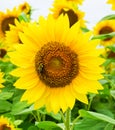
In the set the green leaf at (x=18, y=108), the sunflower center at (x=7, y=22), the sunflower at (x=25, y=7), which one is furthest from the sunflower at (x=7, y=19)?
the green leaf at (x=18, y=108)

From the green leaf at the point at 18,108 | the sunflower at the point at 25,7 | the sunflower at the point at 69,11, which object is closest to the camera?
the green leaf at the point at 18,108

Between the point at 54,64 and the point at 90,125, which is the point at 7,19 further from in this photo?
the point at 54,64

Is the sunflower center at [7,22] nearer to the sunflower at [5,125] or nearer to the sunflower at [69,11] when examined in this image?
the sunflower at [69,11]

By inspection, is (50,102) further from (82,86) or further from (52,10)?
(52,10)

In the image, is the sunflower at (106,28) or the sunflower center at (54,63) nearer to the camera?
the sunflower center at (54,63)

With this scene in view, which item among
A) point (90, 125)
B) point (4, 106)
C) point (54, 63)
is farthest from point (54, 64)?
point (4, 106)

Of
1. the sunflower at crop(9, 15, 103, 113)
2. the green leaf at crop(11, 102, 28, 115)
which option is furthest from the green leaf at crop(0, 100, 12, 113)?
the sunflower at crop(9, 15, 103, 113)
